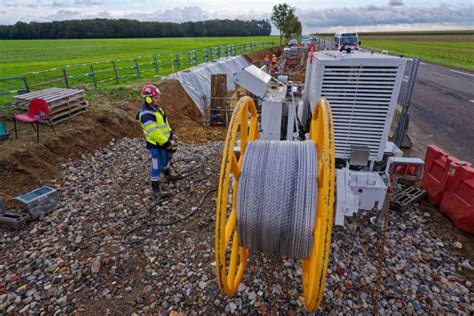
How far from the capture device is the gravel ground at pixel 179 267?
3.14 meters

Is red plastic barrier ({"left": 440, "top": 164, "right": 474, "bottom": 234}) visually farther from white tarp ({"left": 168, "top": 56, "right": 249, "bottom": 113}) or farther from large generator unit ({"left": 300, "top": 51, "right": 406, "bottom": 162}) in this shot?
white tarp ({"left": 168, "top": 56, "right": 249, "bottom": 113})

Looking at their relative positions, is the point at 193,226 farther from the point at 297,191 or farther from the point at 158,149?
the point at 297,191

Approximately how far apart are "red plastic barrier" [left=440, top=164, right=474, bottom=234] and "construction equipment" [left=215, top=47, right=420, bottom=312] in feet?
3.02

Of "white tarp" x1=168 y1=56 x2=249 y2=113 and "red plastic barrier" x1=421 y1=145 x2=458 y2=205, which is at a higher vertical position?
"white tarp" x1=168 y1=56 x2=249 y2=113

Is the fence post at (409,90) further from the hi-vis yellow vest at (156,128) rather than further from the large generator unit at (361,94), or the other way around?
the hi-vis yellow vest at (156,128)

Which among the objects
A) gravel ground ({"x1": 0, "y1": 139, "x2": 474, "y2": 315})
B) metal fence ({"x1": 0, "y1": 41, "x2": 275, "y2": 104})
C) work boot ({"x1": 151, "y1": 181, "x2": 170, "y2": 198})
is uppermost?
metal fence ({"x1": 0, "y1": 41, "x2": 275, "y2": 104})

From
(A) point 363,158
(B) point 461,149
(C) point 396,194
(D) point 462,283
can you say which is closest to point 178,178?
(A) point 363,158

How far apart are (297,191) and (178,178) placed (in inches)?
141

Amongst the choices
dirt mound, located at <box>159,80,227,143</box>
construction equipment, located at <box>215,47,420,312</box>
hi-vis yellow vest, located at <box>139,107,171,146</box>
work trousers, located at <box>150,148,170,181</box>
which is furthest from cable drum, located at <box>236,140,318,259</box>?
dirt mound, located at <box>159,80,227,143</box>

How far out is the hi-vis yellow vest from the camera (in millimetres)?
4871

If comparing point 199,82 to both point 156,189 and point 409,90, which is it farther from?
point 409,90

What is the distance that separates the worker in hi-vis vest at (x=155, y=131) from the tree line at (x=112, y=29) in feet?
260

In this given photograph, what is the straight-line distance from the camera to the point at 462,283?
134 inches

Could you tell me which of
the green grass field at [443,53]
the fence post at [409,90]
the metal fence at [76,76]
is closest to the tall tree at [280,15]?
the green grass field at [443,53]
